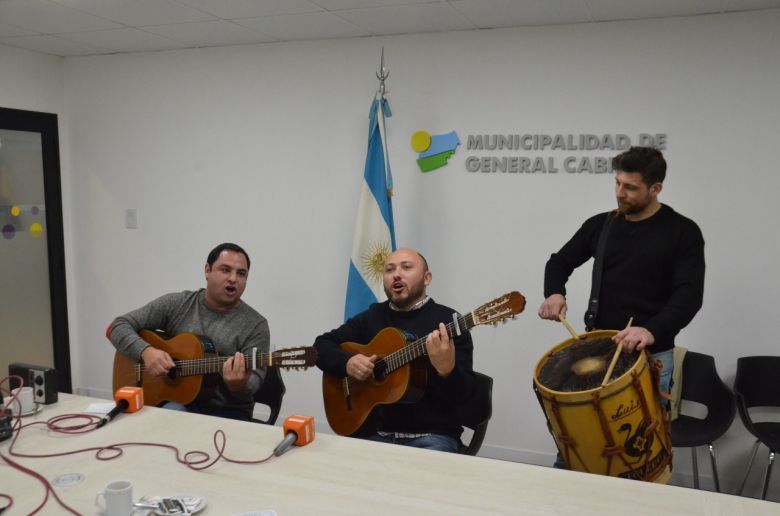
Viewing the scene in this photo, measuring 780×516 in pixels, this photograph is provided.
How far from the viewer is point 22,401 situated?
2262 mm

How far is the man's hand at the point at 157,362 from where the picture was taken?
281 cm

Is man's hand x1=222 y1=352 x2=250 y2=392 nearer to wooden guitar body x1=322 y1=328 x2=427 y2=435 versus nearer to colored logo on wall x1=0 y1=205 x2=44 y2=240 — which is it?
wooden guitar body x1=322 y1=328 x2=427 y2=435

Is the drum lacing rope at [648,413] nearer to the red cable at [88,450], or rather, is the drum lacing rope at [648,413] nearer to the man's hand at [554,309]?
the man's hand at [554,309]

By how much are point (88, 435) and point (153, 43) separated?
3.09 m

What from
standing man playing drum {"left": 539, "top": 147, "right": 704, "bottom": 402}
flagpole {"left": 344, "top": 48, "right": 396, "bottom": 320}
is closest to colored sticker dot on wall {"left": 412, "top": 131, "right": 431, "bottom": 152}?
flagpole {"left": 344, "top": 48, "right": 396, "bottom": 320}

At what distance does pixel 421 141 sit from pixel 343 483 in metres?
2.59

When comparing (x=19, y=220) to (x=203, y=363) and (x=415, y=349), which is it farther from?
(x=415, y=349)

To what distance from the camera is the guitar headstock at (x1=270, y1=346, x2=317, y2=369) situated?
2645mm

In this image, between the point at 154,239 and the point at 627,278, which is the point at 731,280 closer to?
the point at 627,278

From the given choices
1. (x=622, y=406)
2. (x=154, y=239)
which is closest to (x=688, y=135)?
(x=622, y=406)

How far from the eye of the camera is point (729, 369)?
3.49m

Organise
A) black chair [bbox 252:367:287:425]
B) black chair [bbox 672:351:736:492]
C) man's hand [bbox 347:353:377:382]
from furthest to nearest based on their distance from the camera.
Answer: black chair [bbox 672:351:736:492], black chair [bbox 252:367:287:425], man's hand [bbox 347:353:377:382]

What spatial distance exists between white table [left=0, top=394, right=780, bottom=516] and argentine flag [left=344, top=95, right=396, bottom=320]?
6.23ft

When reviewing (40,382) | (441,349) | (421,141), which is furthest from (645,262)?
(40,382)
